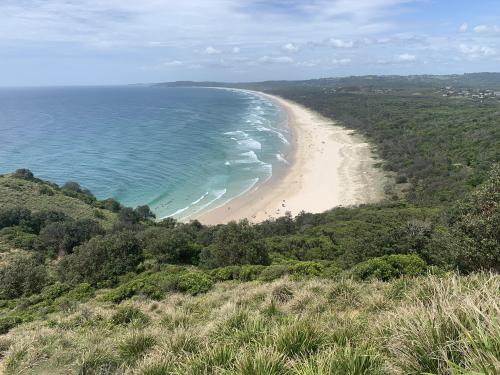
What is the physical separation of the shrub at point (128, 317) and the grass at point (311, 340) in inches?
1.1

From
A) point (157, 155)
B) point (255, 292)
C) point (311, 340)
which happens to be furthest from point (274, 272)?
point (157, 155)

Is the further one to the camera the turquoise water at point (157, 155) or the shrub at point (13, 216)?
the turquoise water at point (157, 155)

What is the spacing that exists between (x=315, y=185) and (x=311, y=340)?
49.9m

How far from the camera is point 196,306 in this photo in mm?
11031

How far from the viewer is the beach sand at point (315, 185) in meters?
45.6

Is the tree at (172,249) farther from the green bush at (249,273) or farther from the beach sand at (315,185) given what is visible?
the beach sand at (315,185)

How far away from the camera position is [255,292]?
11.1 metres

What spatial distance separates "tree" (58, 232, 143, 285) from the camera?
20312mm

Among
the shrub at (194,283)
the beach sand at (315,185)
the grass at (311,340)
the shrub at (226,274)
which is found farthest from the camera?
the beach sand at (315,185)

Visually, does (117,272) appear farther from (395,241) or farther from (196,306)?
(395,241)

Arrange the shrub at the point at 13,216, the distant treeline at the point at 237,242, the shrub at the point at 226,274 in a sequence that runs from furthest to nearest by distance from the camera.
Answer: the shrub at the point at 13,216
the shrub at the point at 226,274
the distant treeline at the point at 237,242

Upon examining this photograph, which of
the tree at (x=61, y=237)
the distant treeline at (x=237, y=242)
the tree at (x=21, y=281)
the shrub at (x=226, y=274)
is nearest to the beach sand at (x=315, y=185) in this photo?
the distant treeline at (x=237, y=242)

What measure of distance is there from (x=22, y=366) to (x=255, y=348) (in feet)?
14.7

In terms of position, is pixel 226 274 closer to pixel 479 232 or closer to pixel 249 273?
pixel 249 273
